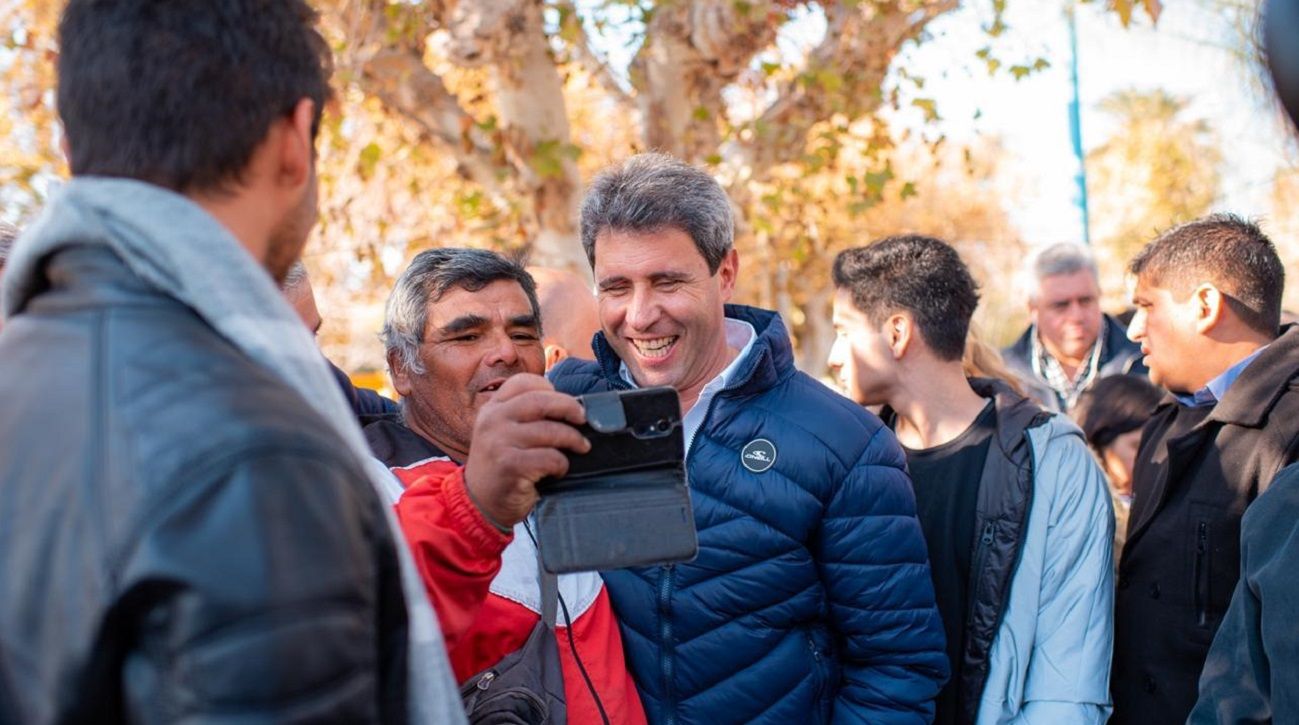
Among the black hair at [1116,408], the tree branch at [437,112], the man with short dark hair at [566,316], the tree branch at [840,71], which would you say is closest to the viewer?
the man with short dark hair at [566,316]

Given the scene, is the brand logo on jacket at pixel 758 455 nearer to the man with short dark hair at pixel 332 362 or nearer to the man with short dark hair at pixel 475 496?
the man with short dark hair at pixel 475 496

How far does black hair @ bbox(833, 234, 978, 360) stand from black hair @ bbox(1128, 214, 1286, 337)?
1.90 ft

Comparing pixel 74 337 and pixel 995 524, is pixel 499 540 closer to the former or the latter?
pixel 74 337

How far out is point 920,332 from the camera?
349cm

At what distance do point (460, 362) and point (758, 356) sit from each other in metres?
0.74

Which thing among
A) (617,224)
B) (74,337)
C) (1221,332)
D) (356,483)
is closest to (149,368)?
(74,337)

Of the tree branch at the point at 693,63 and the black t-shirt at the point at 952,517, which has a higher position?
the tree branch at the point at 693,63

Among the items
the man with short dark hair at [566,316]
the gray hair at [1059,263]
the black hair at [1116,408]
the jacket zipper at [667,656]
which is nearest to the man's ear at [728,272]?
the jacket zipper at [667,656]

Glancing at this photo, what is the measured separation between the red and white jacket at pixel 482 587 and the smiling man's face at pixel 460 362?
100 mm

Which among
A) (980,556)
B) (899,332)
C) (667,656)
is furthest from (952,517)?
(667,656)

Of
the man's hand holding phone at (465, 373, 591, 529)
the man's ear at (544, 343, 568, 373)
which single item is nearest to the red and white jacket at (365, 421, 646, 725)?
the man's hand holding phone at (465, 373, 591, 529)

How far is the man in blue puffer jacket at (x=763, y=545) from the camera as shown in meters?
2.50

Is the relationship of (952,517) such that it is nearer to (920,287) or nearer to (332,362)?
(920,287)

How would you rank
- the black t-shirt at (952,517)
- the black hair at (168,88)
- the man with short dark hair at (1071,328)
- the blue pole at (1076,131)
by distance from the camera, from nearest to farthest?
1. the black hair at (168,88)
2. the black t-shirt at (952,517)
3. the man with short dark hair at (1071,328)
4. the blue pole at (1076,131)
